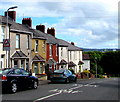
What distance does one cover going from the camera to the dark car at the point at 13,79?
48.3ft

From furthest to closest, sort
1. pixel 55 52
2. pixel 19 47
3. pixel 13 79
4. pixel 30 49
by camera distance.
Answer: pixel 55 52 → pixel 30 49 → pixel 19 47 → pixel 13 79

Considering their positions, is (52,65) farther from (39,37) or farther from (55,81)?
(55,81)

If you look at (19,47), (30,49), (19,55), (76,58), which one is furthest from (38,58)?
(76,58)

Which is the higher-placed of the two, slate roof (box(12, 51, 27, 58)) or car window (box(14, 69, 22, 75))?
slate roof (box(12, 51, 27, 58))

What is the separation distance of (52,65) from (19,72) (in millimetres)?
24701

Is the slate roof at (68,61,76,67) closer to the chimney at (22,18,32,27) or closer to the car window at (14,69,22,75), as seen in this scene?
the chimney at (22,18,32,27)

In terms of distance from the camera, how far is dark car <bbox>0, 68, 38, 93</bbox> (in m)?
14.7

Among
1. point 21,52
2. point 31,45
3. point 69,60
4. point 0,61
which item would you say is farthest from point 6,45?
point 69,60

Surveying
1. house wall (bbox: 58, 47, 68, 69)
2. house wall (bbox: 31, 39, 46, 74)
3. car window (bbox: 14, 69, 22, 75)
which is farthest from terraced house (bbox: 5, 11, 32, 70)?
house wall (bbox: 58, 47, 68, 69)

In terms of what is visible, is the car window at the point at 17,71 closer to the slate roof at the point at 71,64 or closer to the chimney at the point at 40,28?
the chimney at the point at 40,28

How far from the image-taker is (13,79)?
1516 cm

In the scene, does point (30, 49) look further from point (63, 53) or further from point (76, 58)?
point (76, 58)

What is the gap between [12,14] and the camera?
3391cm

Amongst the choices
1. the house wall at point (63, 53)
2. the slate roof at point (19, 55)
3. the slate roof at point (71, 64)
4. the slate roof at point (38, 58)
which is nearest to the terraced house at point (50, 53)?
the house wall at point (63, 53)
